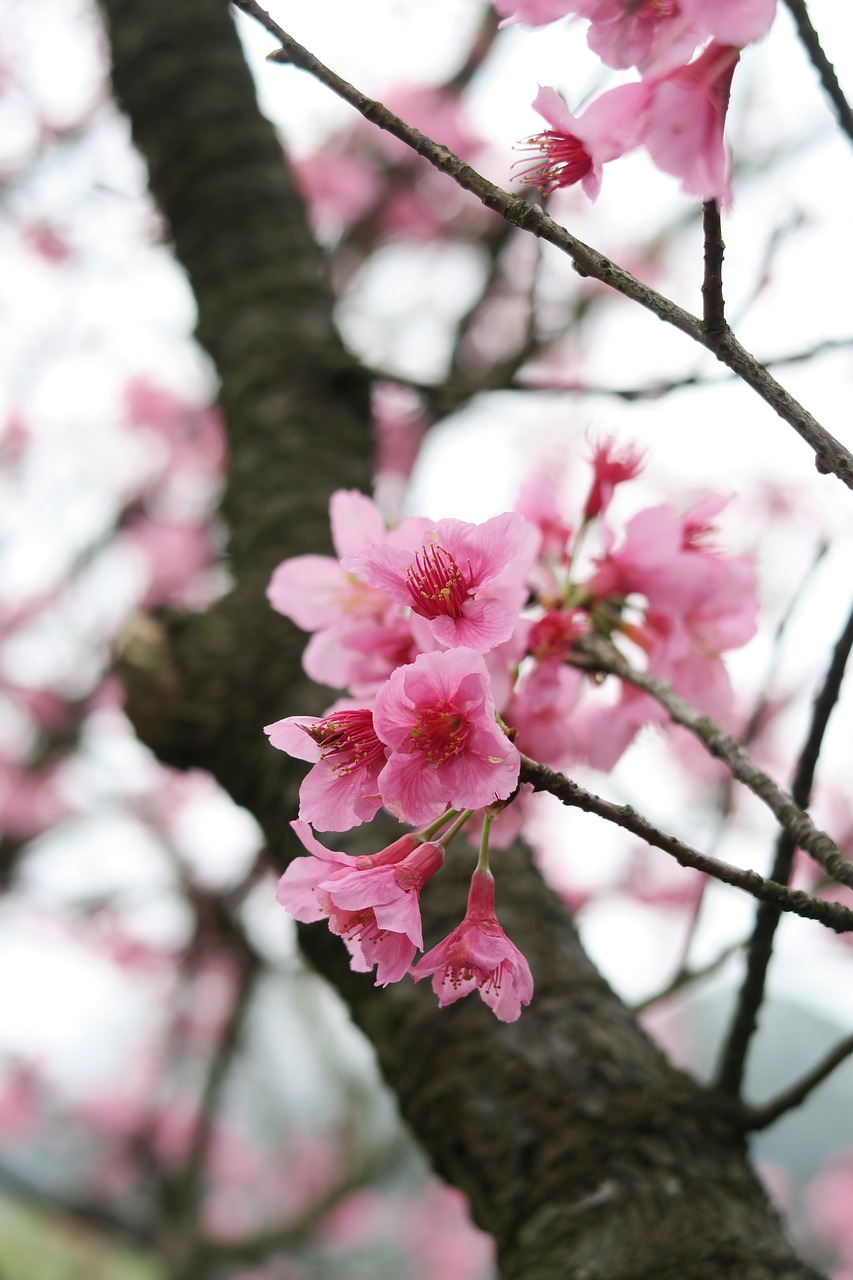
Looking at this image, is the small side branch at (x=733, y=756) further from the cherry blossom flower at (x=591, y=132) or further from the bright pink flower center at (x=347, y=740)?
the cherry blossom flower at (x=591, y=132)

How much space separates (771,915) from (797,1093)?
187 millimetres

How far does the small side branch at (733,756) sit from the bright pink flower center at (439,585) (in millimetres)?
189

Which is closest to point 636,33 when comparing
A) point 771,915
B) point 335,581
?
point 335,581

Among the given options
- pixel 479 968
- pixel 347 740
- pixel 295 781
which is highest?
pixel 295 781

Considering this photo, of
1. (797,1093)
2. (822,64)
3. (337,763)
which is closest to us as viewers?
(822,64)

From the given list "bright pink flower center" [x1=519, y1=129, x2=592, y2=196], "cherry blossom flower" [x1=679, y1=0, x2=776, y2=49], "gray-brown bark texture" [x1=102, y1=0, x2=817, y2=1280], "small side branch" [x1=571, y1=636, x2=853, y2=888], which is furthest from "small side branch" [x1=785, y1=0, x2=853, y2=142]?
"gray-brown bark texture" [x1=102, y1=0, x2=817, y2=1280]

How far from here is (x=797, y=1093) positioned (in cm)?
85

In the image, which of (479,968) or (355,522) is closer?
(479,968)

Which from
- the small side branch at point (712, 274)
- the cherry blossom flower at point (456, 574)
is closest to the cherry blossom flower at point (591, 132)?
the small side branch at point (712, 274)

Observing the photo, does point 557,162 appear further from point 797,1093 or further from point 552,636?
point 797,1093

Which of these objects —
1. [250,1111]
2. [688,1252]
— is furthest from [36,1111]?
[688,1252]

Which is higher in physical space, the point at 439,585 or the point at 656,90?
the point at 656,90

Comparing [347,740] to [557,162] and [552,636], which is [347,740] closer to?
[552,636]

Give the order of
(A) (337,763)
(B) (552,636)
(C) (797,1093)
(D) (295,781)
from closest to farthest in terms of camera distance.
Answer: (A) (337,763), (B) (552,636), (C) (797,1093), (D) (295,781)
